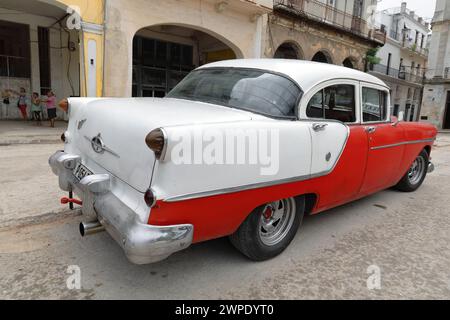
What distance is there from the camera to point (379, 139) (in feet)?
12.2

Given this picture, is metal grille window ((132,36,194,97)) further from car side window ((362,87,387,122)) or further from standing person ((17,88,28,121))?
car side window ((362,87,387,122))

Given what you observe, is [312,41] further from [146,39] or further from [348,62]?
[146,39]

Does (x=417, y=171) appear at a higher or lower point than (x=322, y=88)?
lower

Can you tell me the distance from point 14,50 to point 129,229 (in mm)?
14263

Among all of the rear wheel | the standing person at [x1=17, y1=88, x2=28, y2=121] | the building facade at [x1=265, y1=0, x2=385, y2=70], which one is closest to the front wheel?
the rear wheel

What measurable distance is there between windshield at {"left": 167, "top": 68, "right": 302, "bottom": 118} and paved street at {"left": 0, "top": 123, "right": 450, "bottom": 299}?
4.29 ft

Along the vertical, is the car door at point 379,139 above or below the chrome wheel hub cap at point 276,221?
above

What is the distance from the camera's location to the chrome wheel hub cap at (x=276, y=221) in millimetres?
2889

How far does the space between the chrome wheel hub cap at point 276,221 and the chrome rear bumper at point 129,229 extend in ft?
2.99

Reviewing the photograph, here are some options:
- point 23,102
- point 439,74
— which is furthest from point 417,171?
point 439,74

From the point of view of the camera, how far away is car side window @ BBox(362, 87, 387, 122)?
374cm
